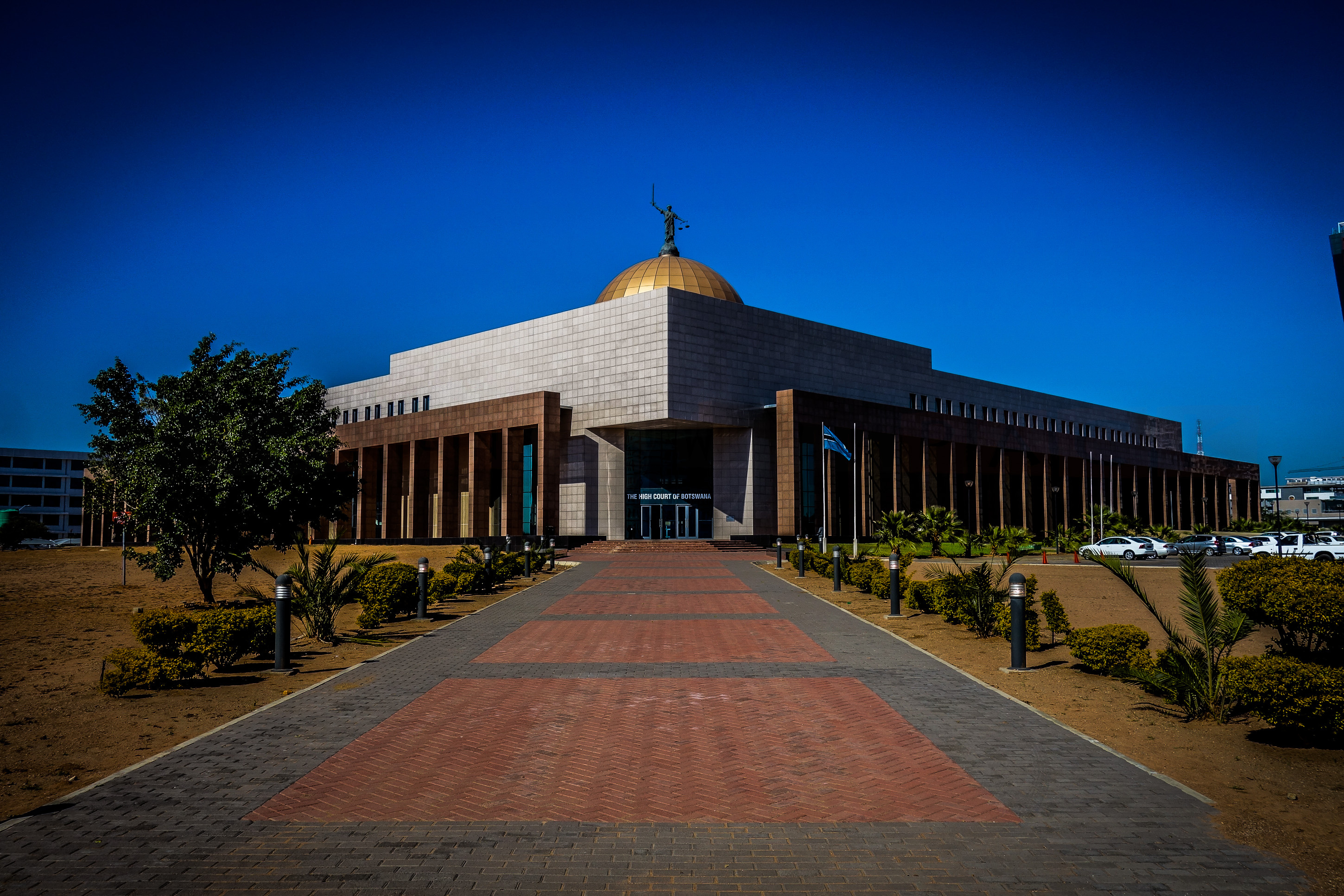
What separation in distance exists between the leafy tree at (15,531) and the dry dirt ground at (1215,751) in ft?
253

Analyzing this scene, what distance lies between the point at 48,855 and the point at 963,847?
555 centimetres

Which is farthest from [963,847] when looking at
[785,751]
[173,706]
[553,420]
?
[553,420]

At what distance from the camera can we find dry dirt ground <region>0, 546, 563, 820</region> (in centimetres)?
733

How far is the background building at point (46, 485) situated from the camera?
5374 inches

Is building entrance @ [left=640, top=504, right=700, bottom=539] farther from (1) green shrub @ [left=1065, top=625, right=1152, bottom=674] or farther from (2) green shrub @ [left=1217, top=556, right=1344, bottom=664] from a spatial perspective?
(2) green shrub @ [left=1217, top=556, right=1344, bottom=664]

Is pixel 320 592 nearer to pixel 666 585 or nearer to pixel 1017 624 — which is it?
pixel 1017 624

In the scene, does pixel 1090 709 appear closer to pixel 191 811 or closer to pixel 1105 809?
pixel 1105 809

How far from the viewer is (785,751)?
7.37 metres

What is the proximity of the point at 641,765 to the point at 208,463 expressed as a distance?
16288mm

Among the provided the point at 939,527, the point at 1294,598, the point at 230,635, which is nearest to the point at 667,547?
the point at 939,527

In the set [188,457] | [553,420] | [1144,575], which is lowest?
[1144,575]

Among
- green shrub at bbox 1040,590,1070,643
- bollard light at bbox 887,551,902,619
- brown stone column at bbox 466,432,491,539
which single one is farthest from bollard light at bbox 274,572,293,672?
brown stone column at bbox 466,432,491,539

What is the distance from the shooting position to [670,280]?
2699 inches

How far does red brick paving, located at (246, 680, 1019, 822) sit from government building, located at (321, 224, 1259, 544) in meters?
48.5
